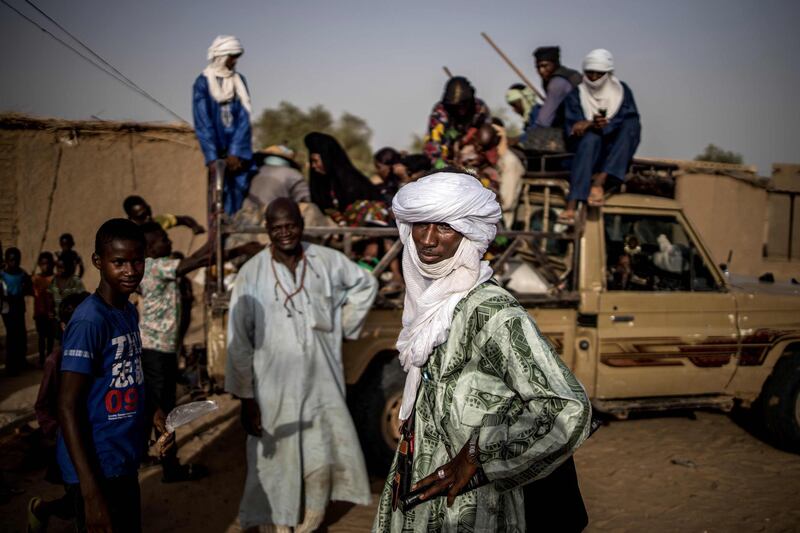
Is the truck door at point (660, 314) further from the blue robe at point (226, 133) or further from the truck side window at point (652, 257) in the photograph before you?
the blue robe at point (226, 133)

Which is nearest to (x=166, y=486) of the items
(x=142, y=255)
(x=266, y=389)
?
(x=266, y=389)

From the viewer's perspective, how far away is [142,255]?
222 centimetres

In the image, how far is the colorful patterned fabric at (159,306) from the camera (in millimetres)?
4148

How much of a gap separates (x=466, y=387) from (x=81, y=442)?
1.22m

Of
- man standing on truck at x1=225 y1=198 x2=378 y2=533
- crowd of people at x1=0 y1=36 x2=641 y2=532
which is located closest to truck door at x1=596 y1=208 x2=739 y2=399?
crowd of people at x1=0 y1=36 x2=641 y2=532

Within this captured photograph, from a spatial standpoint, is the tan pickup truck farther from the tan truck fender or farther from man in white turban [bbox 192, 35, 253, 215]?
man in white turban [bbox 192, 35, 253, 215]

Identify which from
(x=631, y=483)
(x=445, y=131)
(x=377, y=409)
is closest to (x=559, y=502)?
(x=377, y=409)

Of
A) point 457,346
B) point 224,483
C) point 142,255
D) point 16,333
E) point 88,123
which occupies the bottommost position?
point 224,483

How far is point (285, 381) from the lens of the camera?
3.41 m

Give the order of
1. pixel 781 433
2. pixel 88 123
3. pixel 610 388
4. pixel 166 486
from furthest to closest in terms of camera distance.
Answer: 1. pixel 88 123
2. pixel 781 433
3. pixel 610 388
4. pixel 166 486

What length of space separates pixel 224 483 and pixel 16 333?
394cm

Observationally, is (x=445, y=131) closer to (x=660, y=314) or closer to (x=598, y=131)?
(x=598, y=131)

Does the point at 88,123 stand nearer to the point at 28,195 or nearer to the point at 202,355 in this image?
the point at 28,195

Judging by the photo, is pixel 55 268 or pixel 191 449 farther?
pixel 55 268
